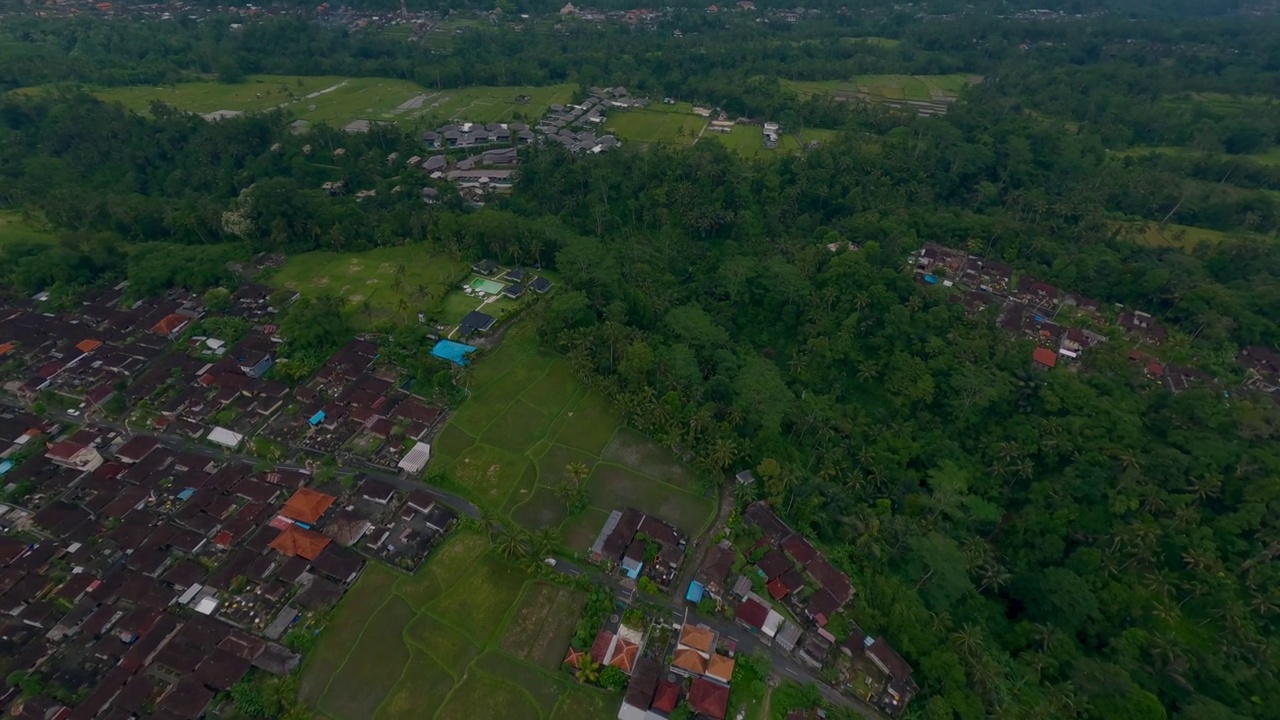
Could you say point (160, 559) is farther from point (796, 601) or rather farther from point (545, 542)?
point (796, 601)

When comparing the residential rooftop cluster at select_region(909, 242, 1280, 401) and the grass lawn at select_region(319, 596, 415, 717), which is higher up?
the residential rooftop cluster at select_region(909, 242, 1280, 401)

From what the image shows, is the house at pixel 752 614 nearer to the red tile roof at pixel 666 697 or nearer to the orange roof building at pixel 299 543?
the red tile roof at pixel 666 697

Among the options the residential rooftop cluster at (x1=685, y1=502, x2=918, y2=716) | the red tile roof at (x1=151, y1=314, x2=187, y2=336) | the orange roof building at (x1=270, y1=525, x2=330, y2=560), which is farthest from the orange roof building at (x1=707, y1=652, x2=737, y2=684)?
the red tile roof at (x1=151, y1=314, x2=187, y2=336)

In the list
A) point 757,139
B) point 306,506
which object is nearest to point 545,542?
point 306,506

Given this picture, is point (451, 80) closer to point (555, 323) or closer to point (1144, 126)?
point (555, 323)

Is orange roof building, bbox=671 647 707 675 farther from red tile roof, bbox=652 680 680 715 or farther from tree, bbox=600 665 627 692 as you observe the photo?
tree, bbox=600 665 627 692

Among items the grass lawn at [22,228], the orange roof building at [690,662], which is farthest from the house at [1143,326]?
the grass lawn at [22,228]
